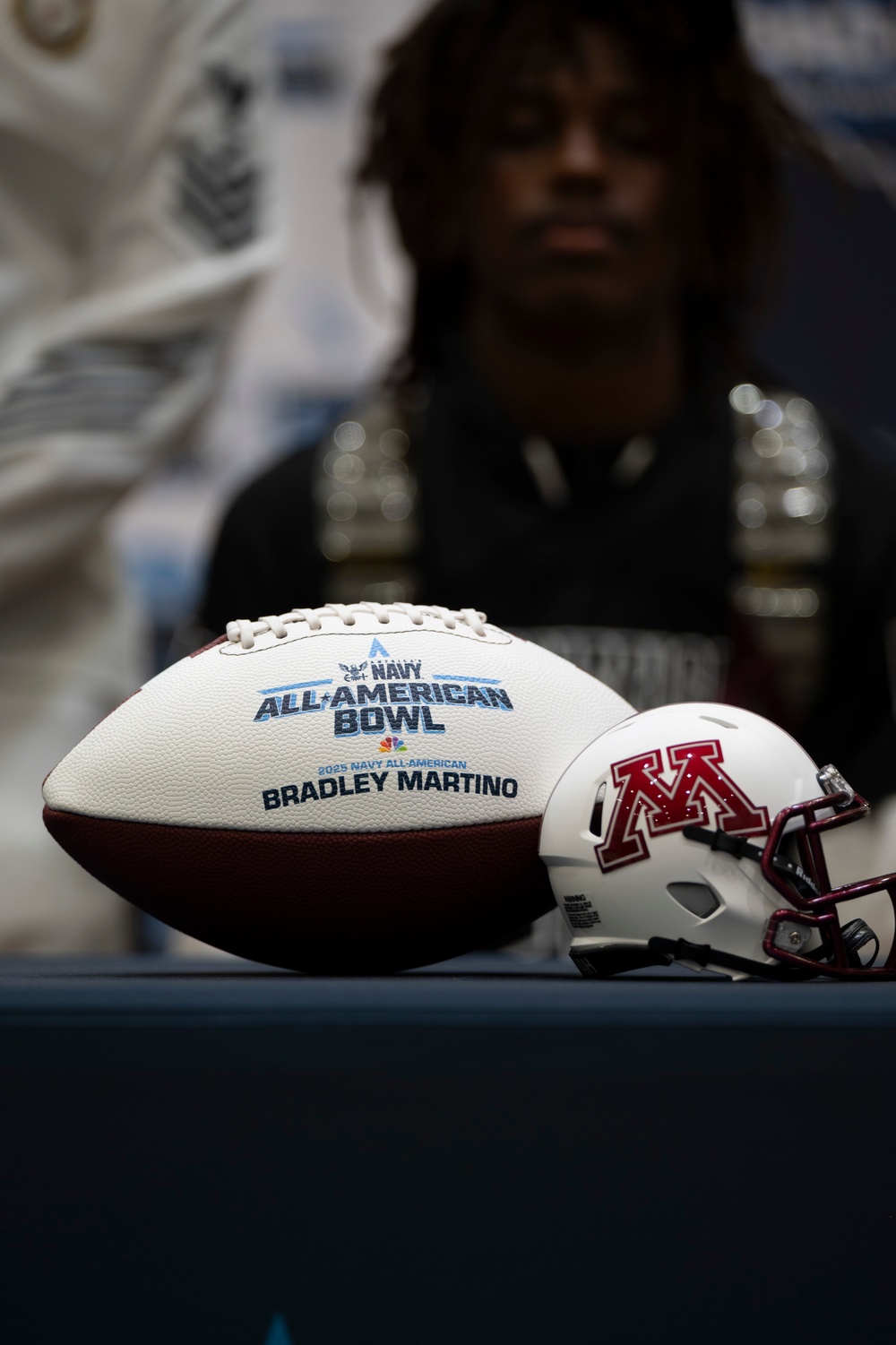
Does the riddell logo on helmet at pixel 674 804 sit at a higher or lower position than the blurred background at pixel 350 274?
lower

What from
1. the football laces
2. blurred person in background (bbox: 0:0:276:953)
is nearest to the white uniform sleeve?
blurred person in background (bbox: 0:0:276:953)

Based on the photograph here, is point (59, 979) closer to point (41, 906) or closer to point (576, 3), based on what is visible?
point (41, 906)

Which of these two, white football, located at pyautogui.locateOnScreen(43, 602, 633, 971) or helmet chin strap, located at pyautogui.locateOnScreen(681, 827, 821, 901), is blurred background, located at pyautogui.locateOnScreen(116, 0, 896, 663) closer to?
white football, located at pyautogui.locateOnScreen(43, 602, 633, 971)

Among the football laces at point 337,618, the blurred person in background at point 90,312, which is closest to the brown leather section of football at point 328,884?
the football laces at point 337,618

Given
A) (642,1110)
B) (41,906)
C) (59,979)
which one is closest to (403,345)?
(41,906)

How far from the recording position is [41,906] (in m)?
1.31

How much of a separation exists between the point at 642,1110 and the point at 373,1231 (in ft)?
0.38

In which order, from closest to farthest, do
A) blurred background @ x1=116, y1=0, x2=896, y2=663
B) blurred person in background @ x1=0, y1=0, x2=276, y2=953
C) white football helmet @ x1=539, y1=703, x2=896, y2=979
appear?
white football helmet @ x1=539, y1=703, x2=896, y2=979 → blurred person in background @ x1=0, y1=0, x2=276, y2=953 → blurred background @ x1=116, y1=0, x2=896, y2=663

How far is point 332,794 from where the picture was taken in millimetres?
766

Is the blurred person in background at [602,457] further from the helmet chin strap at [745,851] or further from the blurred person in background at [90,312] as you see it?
the helmet chin strap at [745,851]

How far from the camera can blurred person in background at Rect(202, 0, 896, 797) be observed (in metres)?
1.49

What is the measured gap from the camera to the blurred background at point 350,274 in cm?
234

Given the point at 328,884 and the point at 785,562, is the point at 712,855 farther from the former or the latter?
the point at 785,562

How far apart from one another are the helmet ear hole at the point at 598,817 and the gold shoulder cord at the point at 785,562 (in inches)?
31.8
